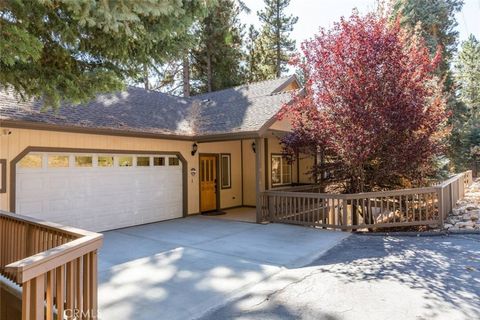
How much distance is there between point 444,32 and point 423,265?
77.5 ft

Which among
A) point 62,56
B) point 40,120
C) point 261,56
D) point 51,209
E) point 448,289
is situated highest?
point 261,56

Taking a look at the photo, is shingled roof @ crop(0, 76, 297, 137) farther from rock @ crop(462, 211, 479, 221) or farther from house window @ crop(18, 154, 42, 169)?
rock @ crop(462, 211, 479, 221)

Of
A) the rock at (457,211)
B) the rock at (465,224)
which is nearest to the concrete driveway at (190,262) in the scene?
the rock at (465,224)

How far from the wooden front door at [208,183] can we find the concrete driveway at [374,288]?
626 centimetres

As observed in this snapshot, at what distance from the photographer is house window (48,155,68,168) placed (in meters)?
7.89

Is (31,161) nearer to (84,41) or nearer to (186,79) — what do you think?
(84,41)

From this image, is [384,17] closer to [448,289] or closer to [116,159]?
[448,289]

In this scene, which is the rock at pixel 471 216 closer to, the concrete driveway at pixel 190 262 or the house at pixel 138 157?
the concrete driveway at pixel 190 262

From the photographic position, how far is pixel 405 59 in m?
8.47

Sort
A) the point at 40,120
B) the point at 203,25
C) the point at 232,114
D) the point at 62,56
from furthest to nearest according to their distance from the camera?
1. the point at 203,25
2. the point at 232,114
3. the point at 40,120
4. the point at 62,56

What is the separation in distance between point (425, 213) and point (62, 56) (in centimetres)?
855

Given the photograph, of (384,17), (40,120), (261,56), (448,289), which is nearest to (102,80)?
(40,120)

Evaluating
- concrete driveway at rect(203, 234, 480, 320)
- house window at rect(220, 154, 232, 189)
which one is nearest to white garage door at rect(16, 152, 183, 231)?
house window at rect(220, 154, 232, 189)

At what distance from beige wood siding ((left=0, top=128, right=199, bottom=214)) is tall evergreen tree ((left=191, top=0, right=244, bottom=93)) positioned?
549 inches
